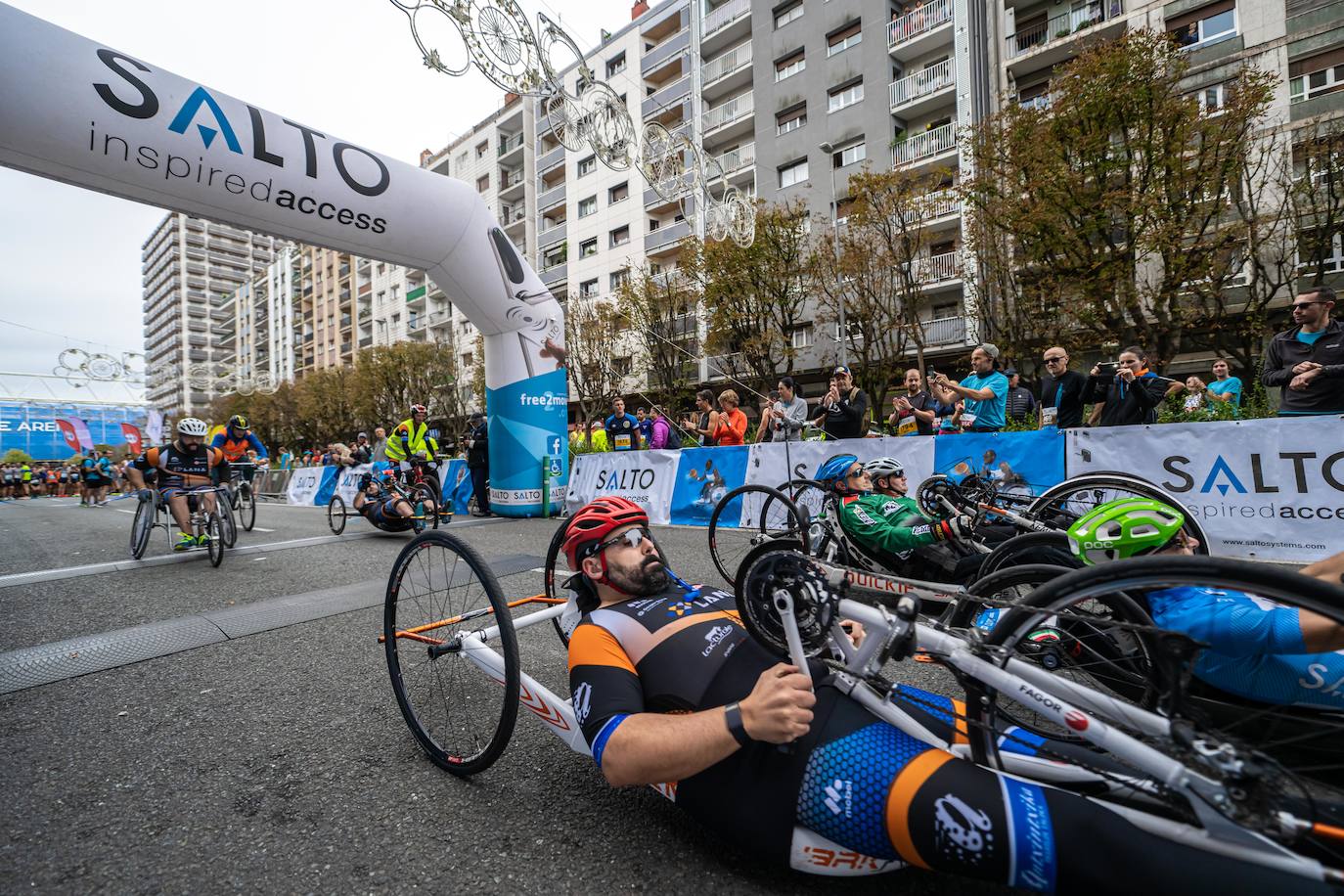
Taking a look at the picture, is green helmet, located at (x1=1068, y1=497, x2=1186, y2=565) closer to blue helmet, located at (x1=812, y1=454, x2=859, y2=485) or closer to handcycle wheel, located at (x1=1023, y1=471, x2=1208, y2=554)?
handcycle wheel, located at (x1=1023, y1=471, x2=1208, y2=554)

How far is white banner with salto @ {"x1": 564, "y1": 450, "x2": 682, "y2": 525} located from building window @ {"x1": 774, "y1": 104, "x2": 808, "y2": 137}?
2339cm

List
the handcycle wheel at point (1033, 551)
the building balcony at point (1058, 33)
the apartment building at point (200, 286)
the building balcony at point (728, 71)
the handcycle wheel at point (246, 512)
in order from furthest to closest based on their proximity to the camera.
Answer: the apartment building at point (200, 286) < the building balcony at point (728, 71) < the building balcony at point (1058, 33) < the handcycle wheel at point (246, 512) < the handcycle wheel at point (1033, 551)

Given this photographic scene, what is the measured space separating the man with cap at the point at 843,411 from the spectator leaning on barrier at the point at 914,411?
609 mm

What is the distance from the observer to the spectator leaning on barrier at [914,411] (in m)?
8.39

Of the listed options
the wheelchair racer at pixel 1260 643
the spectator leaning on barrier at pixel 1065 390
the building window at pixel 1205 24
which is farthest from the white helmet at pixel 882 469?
the building window at pixel 1205 24

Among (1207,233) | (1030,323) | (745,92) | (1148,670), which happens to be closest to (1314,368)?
(1148,670)

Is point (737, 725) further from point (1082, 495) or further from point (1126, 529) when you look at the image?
point (1082, 495)

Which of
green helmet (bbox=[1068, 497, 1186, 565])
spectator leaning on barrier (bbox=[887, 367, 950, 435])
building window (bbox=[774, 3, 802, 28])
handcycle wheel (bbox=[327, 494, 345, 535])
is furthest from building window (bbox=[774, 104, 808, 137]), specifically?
green helmet (bbox=[1068, 497, 1186, 565])

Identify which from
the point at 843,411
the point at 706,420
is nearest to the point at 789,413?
the point at 843,411

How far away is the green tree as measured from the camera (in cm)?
1300

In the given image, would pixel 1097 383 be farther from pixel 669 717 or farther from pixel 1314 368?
pixel 669 717

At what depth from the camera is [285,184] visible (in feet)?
23.4

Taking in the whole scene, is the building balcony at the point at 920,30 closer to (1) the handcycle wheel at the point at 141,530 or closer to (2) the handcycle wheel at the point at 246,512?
(2) the handcycle wheel at the point at 246,512

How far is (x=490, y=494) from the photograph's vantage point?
35.7 ft
